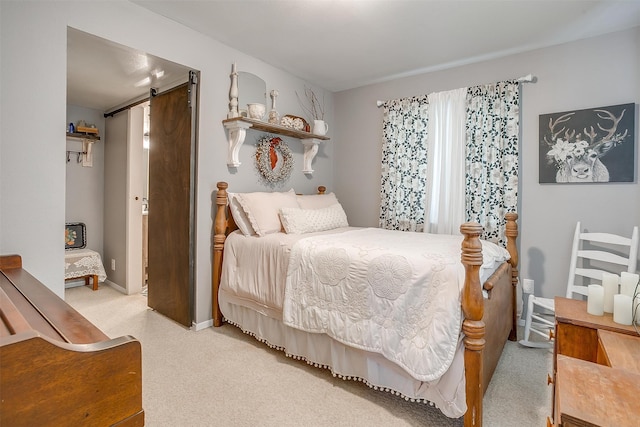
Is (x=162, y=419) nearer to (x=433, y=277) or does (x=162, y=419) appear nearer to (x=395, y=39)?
(x=433, y=277)

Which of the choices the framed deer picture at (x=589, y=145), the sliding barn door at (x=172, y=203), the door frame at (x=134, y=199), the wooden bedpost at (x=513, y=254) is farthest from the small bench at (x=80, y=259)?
the framed deer picture at (x=589, y=145)

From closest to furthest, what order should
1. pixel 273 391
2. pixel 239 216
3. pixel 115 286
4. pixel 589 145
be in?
pixel 273 391 < pixel 589 145 < pixel 239 216 < pixel 115 286

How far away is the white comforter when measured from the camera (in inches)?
63.8

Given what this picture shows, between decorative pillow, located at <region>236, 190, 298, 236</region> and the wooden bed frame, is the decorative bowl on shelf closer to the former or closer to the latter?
decorative pillow, located at <region>236, 190, 298, 236</region>

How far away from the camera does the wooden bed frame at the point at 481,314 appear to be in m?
1.57

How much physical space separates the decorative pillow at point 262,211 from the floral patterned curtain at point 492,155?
183 cm

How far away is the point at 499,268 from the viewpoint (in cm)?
231

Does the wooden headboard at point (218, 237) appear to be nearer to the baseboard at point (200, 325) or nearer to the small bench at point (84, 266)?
the baseboard at point (200, 325)

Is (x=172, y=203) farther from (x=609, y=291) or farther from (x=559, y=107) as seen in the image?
(x=559, y=107)

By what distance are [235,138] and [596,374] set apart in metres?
2.73

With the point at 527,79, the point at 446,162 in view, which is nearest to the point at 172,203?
the point at 446,162

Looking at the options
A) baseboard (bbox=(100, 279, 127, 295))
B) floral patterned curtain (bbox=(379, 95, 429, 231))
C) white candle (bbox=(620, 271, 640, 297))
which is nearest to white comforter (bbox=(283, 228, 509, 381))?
white candle (bbox=(620, 271, 640, 297))

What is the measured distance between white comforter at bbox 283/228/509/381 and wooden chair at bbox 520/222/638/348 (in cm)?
71

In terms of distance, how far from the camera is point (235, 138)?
115 inches
